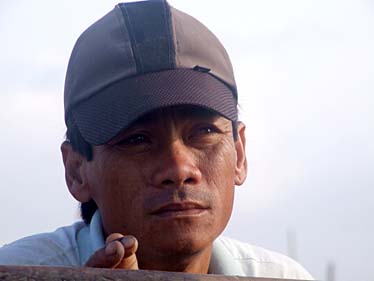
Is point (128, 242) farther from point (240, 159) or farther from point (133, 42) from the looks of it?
point (240, 159)

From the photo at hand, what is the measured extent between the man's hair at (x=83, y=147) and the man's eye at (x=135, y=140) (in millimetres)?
178

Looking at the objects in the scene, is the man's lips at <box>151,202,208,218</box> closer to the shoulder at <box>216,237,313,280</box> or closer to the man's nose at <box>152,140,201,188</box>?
the man's nose at <box>152,140,201,188</box>

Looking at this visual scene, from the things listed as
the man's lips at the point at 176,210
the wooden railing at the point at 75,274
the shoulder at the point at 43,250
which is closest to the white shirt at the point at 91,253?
the shoulder at the point at 43,250

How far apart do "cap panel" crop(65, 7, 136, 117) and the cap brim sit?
29mm

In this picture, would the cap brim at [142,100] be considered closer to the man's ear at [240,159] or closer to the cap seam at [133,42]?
the cap seam at [133,42]

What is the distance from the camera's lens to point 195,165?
7.83 feet

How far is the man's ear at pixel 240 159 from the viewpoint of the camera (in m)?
2.79

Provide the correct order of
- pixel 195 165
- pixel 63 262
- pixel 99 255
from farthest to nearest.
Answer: pixel 63 262 < pixel 195 165 < pixel 99 255

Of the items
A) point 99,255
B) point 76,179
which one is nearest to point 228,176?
point 76,179

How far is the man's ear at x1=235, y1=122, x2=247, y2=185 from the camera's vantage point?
2.79 metres

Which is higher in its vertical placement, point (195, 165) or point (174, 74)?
point (174, 74)

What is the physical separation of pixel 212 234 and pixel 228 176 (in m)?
0.20

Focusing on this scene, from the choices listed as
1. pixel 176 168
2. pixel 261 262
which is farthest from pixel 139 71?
pixel 261 262

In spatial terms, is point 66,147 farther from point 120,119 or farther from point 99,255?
point 99,255
